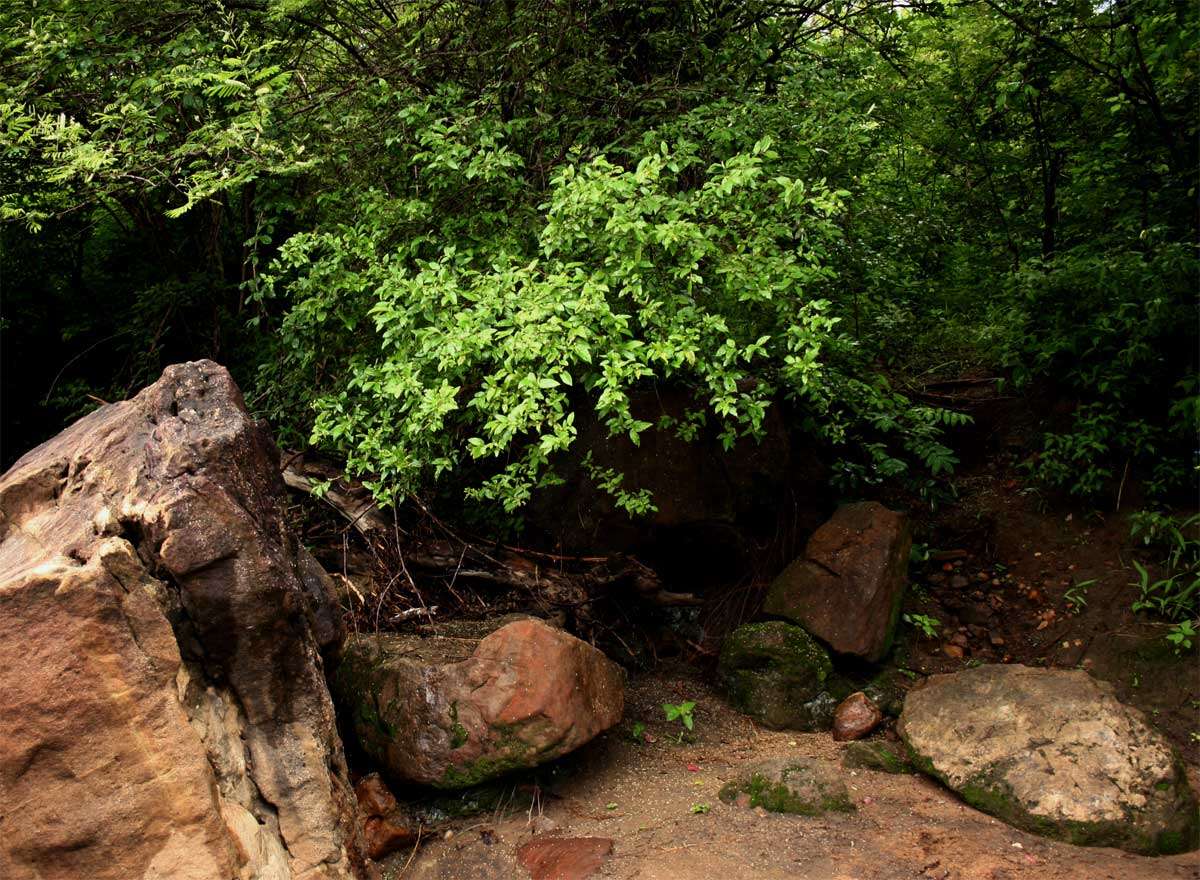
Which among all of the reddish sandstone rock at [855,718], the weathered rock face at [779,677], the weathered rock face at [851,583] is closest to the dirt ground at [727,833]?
the reddish sandstone rock at [855,718]

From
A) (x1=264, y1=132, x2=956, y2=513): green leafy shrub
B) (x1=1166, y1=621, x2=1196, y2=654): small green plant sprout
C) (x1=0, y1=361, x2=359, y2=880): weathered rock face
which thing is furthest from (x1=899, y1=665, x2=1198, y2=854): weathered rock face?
(x1=0, y1=361, x2=359, y2=880): weathered rock face

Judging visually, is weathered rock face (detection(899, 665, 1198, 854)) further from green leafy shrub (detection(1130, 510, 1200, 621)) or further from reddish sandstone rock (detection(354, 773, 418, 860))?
reddish sandstone rock (detection(354, 773, 418, 860))

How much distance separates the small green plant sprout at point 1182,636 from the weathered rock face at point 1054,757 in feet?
2.58

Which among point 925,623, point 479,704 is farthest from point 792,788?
point 925,623

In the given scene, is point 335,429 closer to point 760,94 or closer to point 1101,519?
point 760,94

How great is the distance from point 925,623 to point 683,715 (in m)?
1.77

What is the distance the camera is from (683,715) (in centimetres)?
496

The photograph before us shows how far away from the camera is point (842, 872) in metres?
3.58

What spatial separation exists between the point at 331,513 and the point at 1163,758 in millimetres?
4507

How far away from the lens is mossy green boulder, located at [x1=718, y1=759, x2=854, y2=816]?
4.07m

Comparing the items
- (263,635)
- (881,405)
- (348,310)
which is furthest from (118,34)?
(881,405)

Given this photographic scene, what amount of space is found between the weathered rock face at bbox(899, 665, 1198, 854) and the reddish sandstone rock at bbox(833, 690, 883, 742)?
30cm

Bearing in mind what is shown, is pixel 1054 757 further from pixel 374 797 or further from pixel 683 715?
pixel 374 797

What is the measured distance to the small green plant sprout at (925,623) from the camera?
566 centimetres
